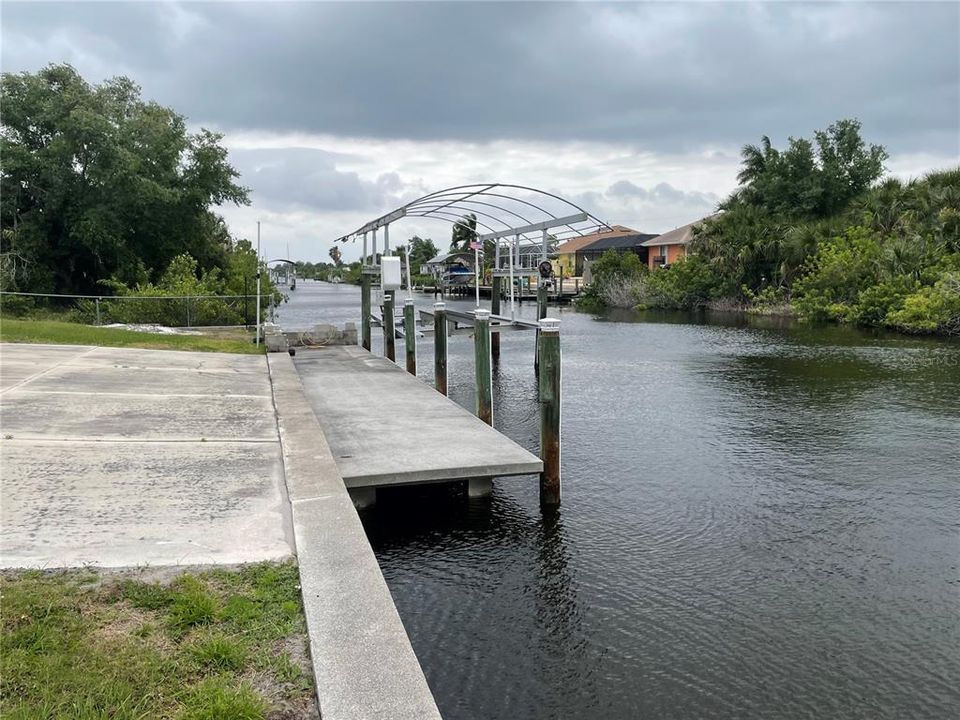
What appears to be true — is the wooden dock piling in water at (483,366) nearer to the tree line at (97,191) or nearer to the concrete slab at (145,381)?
the concrete slab at (145,381)

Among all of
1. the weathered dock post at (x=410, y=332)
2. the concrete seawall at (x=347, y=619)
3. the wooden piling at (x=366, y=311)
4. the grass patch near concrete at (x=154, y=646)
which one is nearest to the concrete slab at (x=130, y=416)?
the concrete seawall at (x=347, y=619)

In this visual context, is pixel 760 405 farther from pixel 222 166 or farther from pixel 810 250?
pixel 810 250

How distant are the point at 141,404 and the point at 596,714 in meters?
7.31

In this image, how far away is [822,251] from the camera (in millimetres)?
40531

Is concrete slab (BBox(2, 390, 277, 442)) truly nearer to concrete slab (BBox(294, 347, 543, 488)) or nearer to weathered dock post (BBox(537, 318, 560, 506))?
concrete slab (BBox(294, 347, 543, 488))

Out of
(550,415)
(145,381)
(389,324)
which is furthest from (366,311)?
(550,415)

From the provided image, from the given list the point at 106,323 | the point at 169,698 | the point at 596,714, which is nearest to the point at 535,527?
the point at 596,714

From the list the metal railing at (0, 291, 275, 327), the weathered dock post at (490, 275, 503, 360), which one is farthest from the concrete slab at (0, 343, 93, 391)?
the weathered dock post at (490, 275, 503, 360)

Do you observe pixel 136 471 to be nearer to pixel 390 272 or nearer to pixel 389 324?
pixel 390 272

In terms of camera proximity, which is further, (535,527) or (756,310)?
(756,310)

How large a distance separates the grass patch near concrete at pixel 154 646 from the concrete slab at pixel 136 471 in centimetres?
41

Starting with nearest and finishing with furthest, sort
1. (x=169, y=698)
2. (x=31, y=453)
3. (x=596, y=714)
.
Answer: (x=169, y=698) → (x=596, y=714) → (x=31, y=453)

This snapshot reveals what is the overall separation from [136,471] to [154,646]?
346 cm

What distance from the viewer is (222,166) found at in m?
33.7
